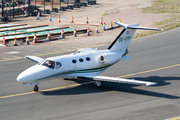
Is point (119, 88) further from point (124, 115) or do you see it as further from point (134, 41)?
point (134, 41)

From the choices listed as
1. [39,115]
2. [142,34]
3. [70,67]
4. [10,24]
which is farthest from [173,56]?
[10,24]

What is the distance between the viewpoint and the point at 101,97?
20.2 meters

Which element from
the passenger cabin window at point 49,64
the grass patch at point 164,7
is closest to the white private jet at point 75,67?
the passenger cabin window at point 49,64

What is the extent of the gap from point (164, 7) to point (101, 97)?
5360 cm

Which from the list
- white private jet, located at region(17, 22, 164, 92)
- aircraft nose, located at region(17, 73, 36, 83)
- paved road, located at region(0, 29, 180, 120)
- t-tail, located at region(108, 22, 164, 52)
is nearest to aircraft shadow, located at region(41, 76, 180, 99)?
paved road, located at region(0, 29, 180, 120)

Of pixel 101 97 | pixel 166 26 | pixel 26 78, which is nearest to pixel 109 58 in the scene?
pixel 101 97

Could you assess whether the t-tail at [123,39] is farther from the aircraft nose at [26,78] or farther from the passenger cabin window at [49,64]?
the aircraft nose at [26,78]

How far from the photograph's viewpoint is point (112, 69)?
90.7ft

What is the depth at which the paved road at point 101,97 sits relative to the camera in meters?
17.2

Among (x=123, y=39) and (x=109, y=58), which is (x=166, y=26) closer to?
(x=123, y=39)

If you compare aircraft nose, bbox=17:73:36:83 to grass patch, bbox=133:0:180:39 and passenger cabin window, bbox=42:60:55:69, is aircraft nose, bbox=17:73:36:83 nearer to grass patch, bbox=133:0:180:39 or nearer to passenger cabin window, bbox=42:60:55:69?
passenger cabin window, bbox=42:60:55:69

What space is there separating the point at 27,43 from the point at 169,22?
90.5 feet

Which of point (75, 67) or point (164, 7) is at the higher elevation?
point (164, 7)

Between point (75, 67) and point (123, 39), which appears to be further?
point (123, 39)
